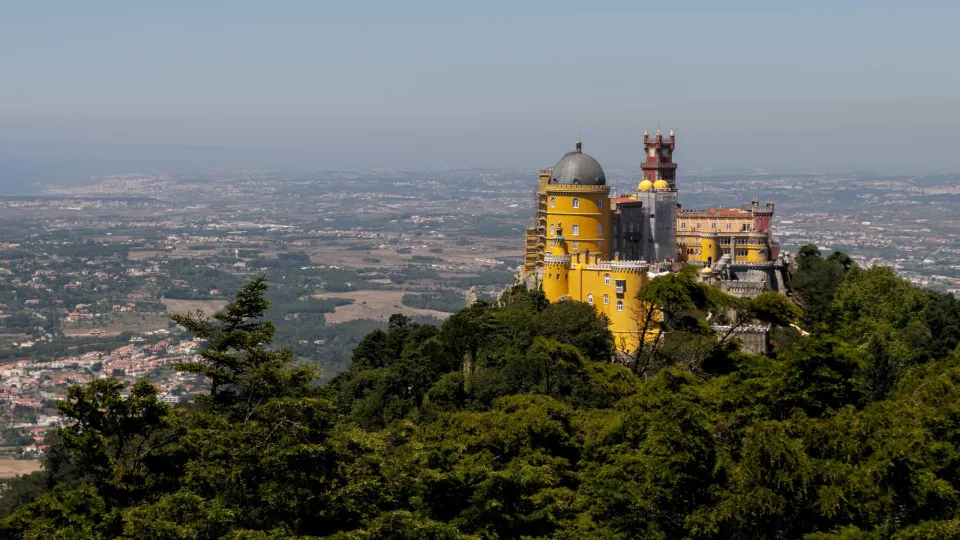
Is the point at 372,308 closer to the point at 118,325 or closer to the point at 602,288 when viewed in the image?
the point at 118,325

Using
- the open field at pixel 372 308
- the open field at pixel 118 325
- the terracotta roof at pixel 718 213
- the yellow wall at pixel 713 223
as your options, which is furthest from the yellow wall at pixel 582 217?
the open field at pixel 118 325

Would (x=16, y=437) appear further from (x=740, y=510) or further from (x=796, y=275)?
(x=740, y=510)

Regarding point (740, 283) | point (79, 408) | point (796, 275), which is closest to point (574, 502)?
point (79, 408)

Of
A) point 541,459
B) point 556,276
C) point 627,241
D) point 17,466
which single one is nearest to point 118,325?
point 17,466

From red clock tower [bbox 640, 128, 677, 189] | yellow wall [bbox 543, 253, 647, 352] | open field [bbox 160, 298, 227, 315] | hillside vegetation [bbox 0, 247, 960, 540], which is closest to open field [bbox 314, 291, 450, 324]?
open field [bbox 160, 298, 227, 315]

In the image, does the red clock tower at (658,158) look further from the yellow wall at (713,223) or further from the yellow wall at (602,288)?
the yellow wall at (602,288)

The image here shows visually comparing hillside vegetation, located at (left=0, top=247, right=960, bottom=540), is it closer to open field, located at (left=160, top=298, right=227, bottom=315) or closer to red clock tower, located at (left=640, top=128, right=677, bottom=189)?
red clock tower, located at (left=640, top=128, right=677, bottom=189)

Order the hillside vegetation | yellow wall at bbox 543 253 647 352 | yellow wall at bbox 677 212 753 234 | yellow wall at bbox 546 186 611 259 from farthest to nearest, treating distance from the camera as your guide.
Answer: yellow wall at bbox 677 212 753 234, yellow wall at bbox 546 186 611 259, yellow wall at bbox 543 253 647 352, the hillside vegetation
